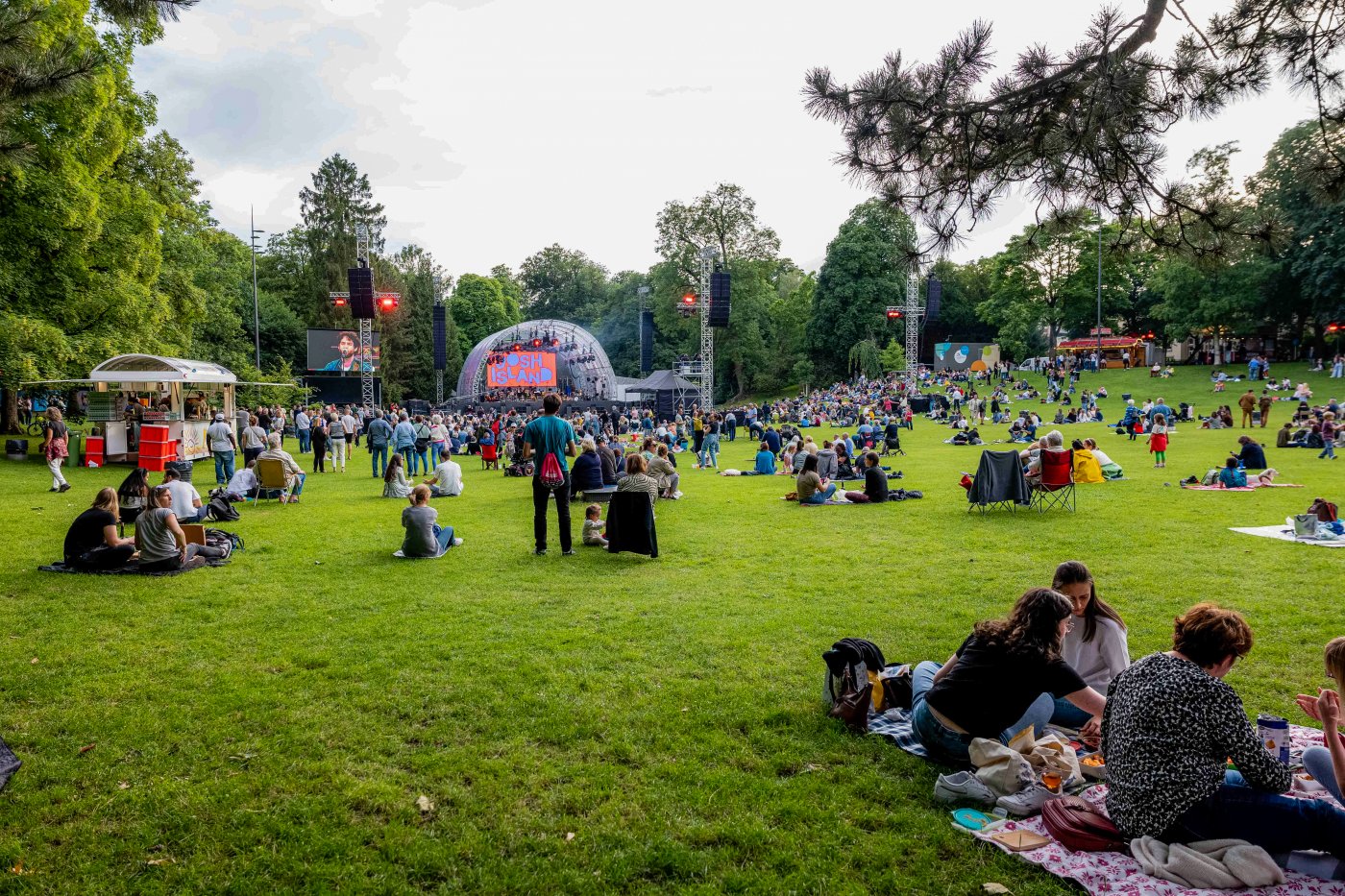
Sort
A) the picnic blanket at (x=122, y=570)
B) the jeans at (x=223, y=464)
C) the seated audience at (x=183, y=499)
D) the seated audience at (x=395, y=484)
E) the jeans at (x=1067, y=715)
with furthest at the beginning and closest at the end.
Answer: the jeans at (x=223, y=464) → the seated audience at (x=395, y=484) → the seated audience at (x=183, y=499) → the picnic blanket at (x=122, y=570) → the jeans at (x=1067, y=715)

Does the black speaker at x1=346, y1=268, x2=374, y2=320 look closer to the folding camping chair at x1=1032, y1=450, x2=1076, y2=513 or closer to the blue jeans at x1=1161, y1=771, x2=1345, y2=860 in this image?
the folding camping chair at x1=1032, y1=450, x2=1076, y2=513

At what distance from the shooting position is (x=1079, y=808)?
3191 millimetres

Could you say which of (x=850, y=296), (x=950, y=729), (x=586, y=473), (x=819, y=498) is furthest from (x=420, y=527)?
(x=850, y=296)

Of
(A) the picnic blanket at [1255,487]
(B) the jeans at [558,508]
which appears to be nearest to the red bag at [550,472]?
(B) the jeans at [558,508]

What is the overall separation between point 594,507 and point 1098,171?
626 cm

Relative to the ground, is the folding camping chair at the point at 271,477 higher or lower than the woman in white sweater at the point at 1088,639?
higher

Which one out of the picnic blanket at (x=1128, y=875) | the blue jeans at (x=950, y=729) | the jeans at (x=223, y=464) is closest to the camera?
the picnic blanket at (x=1128, y=875)

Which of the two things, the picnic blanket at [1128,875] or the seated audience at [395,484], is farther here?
the seated audience at [395,484]

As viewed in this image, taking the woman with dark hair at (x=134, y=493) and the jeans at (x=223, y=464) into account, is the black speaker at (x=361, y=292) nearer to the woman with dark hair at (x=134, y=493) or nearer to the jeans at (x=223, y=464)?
the jeans at (x=223, y=464)

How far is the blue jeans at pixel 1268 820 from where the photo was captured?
2791 mm

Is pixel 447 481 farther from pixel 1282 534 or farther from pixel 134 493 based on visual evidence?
pixel 1282 534

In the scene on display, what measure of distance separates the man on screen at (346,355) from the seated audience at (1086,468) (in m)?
37.8

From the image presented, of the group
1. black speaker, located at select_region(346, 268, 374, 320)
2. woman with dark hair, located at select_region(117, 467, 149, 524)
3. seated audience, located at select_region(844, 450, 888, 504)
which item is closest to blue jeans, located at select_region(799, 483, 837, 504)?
seated audience, located at select_region(844, 450, 888, 504)

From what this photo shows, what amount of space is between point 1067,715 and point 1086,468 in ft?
34.9
